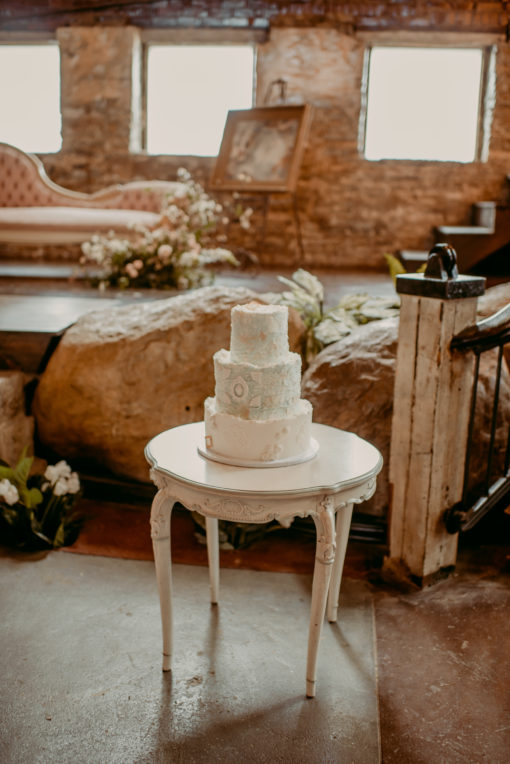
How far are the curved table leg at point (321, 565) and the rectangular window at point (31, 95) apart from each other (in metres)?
7.05

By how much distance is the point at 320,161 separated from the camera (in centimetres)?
763

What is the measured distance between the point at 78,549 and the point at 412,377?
1.55 metres

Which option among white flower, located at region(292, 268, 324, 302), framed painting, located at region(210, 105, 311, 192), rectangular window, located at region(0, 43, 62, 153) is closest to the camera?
white flower, located at region(292, 268, 324, 302)

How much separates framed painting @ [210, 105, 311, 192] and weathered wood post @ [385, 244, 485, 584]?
14.0 ft

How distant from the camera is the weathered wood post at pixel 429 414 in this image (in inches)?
98.3

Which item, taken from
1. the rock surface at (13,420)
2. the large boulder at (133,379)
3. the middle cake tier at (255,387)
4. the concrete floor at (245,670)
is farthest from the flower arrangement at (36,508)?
the middle cake tier at (255,387)

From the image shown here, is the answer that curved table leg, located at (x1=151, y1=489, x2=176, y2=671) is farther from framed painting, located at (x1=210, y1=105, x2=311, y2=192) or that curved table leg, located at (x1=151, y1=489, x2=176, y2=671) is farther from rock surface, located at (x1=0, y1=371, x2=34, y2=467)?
framed painting, located at (x1=210, y1=105, x2=311, y2=192)

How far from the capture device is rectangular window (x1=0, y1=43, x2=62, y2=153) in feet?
25.5

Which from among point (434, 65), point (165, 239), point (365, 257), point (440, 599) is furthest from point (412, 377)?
point (434, 65)

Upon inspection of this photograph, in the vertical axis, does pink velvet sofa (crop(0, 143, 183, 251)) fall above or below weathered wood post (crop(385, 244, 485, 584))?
above

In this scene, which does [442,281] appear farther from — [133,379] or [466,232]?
[466,232]

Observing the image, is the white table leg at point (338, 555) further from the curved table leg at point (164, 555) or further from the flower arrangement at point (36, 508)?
the flower arrangement at point (36, 508)

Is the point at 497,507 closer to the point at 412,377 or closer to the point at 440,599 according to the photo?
the point at 440,599

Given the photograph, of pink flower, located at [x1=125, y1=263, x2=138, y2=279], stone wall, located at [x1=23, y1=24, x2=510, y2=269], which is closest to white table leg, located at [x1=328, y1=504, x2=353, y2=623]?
pink flower, located at [x1=125, y1=263, x2=138, y2=279]
